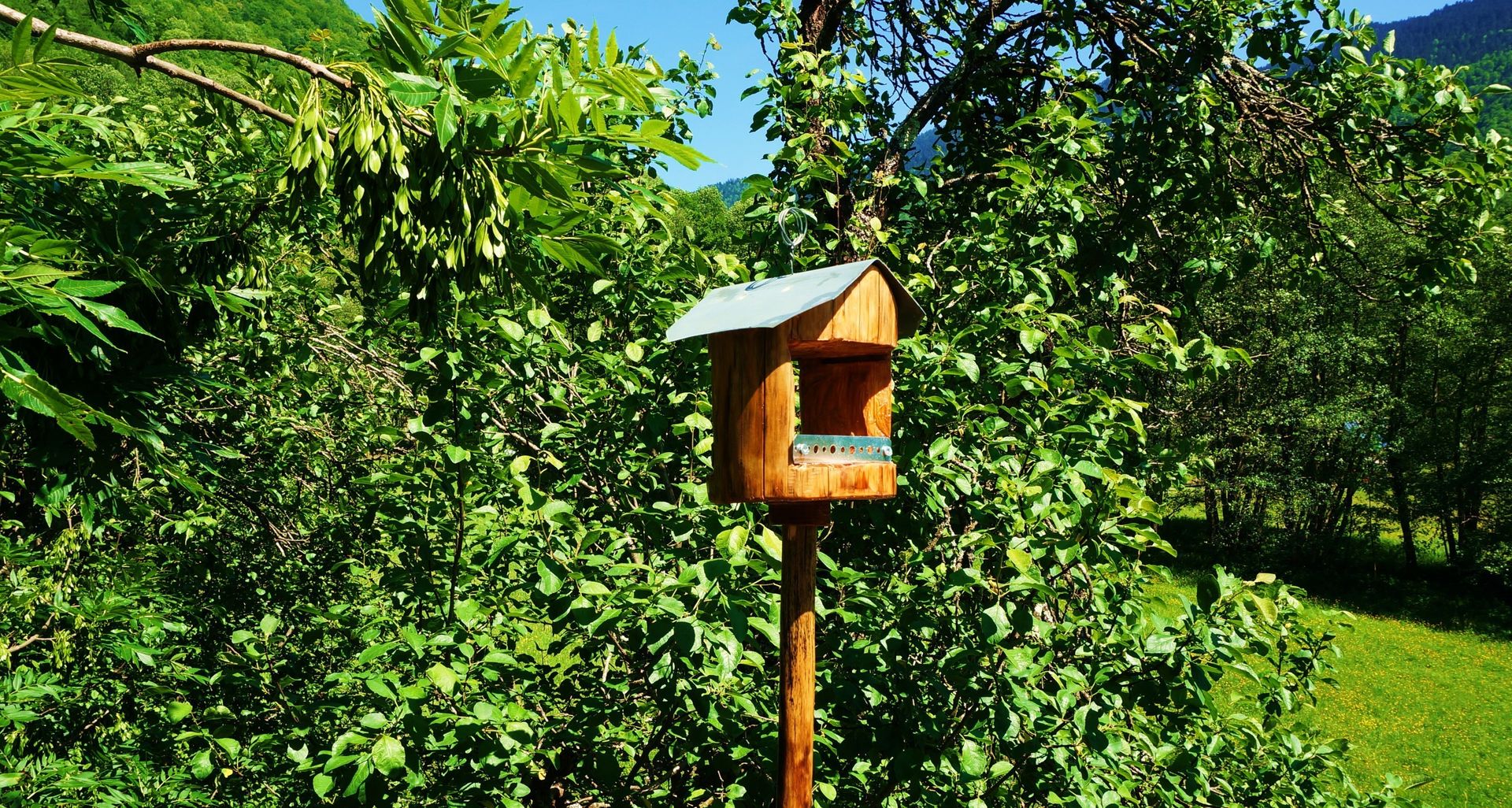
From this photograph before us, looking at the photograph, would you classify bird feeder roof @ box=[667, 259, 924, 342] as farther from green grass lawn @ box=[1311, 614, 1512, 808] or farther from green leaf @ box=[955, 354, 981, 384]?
green grass lawn @ box=[1311, 614, 1512, 808]

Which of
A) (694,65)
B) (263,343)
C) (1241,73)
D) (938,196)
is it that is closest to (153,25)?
(263,343)

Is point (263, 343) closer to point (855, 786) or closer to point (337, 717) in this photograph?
point (337, 717)

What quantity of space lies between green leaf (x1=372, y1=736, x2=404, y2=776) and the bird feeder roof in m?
1.26

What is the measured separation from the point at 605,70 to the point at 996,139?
9.88ft

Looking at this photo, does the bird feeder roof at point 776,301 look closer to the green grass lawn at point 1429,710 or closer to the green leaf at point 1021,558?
the green leaf at point 1021,558

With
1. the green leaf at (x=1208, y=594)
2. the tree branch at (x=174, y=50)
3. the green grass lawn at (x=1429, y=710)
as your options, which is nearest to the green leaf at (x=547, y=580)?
the tree branch at (x=174, y=50)

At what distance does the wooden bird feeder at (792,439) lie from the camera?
191cm

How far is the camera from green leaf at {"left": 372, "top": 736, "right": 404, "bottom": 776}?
6.72ft

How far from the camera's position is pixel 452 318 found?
2.67m

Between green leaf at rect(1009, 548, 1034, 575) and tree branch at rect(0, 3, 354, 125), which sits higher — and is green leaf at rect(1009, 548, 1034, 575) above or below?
below

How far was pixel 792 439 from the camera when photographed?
195 cm

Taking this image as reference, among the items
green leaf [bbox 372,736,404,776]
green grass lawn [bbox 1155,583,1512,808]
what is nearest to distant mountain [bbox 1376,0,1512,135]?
green grass lawn [bbox 1155,583,1512,808]

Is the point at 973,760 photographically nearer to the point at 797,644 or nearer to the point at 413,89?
the point at 797,644

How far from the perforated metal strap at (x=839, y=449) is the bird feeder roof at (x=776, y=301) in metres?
0.31
